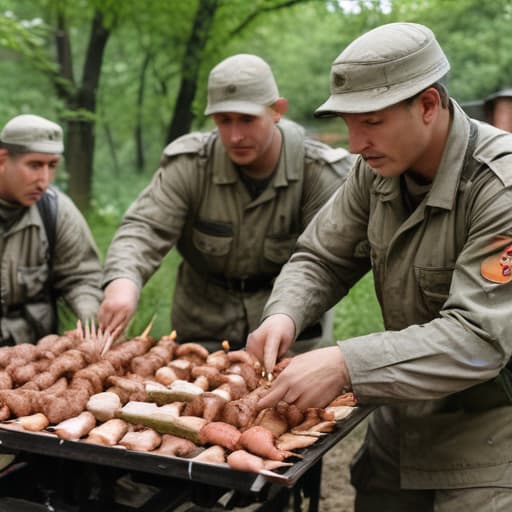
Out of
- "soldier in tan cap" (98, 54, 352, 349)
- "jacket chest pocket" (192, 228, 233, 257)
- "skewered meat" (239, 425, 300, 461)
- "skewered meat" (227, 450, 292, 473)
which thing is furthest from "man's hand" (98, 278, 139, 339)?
"skewered meat" (227, 450, 292, 473)

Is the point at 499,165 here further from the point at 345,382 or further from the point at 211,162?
the point at 211,162

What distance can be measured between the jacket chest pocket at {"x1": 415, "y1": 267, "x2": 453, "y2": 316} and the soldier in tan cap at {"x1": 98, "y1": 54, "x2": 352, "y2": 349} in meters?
1.47

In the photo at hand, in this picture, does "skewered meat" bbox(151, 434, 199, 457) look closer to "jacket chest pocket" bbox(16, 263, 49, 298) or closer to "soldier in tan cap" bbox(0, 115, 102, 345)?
"soldier in tan cap" bbox(0, 115, 102, 345)

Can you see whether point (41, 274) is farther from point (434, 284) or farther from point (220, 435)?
point (434, 284)

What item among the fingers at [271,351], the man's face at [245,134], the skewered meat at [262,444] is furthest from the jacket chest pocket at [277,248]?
the skewered meat at [262,444]

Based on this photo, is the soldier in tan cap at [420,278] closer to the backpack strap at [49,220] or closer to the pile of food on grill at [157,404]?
the pile of food on grill at [157,404]

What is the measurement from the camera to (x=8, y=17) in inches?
318

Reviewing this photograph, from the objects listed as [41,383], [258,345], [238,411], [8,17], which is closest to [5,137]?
[41,383]

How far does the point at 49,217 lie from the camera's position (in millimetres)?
4922

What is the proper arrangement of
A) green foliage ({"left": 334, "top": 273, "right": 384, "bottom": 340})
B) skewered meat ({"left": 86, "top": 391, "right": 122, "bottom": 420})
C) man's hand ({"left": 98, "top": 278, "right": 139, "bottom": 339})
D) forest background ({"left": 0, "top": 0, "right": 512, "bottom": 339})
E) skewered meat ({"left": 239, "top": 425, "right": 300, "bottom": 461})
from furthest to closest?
1. forest background ({"left": 0, "top": 0, "right": 512, "bottom": 339})
2. green foliage ({"left": 334, "top": 273, "right": 384, "bottom": 340})
3. man's hand ({"left": 98, "top": 278, "right": 139, "bottom": 339})
4. skewered meat ({"left": 86, "top": 391, "right": 122, "bottom": 420})
5. skewered meat ({"left": 239, "top": 425, "right": 300, "bottom": 461})

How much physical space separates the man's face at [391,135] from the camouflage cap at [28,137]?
260 cm

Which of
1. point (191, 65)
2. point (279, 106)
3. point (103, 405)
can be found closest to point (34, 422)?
point (103, 405)

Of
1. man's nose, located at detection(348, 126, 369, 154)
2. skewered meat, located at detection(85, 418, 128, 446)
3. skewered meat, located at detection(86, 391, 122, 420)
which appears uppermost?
man's nose, located at detection(348, 126, 369, 154)

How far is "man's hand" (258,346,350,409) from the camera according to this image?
2607 mm
